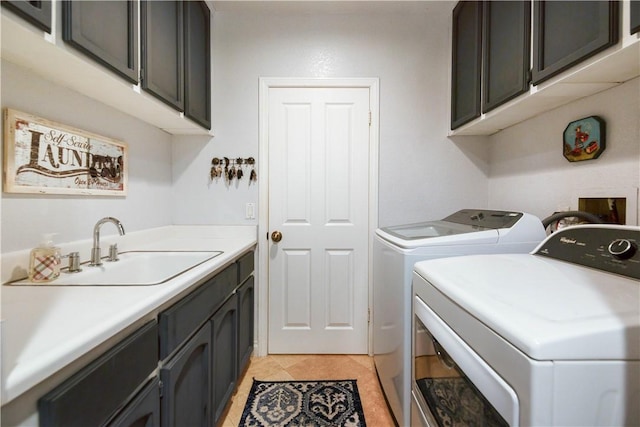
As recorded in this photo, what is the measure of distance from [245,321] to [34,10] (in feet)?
5.36

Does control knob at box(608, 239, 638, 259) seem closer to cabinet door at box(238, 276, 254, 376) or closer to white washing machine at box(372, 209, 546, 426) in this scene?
white washing machine at box(372, 209, 546, 426)

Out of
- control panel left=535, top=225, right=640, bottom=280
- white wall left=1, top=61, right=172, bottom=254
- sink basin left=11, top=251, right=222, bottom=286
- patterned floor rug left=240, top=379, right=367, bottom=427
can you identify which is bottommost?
patterned floor rug left=240, top=379, right=367, bottom=427

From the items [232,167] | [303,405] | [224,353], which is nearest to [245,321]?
[224,353]

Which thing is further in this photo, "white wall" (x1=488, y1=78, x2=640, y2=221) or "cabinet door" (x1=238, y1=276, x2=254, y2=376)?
"cabinet door" (x1=238, y1=276, x2=254, y2=376)

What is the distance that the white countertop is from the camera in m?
0.45

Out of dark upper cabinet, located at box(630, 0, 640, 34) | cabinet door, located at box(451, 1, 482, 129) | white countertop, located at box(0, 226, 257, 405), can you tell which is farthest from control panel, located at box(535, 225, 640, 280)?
white countertop, located at box(0, 226, 257, 405)

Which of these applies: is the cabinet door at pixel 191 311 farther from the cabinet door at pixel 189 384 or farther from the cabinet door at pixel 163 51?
the cabinet door at pixel 163 51

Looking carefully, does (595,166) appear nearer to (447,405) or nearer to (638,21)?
(638,21)

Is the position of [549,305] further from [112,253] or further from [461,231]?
[112,253]

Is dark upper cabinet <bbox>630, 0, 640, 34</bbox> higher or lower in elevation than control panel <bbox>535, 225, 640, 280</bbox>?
higher

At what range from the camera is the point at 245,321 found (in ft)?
5.71

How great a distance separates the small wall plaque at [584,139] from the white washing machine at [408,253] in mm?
364

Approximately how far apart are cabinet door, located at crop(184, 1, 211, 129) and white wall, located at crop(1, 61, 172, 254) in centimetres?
33

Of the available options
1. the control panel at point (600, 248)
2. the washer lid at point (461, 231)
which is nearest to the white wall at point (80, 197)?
the washer lid at point (461, 231)
